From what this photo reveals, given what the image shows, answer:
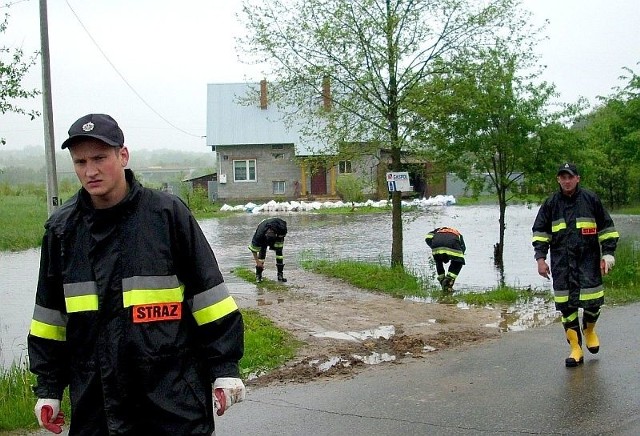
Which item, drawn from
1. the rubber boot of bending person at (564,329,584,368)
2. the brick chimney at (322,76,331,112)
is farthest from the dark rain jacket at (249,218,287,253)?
the rubber boot of bending person at (564,329,584,368)

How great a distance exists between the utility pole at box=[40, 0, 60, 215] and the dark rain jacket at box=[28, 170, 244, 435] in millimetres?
9546

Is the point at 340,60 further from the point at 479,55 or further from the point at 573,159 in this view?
the point at 573,159

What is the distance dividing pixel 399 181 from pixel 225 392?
12.1 m

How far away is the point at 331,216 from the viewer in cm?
3997

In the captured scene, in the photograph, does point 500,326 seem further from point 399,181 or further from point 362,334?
point 399,181

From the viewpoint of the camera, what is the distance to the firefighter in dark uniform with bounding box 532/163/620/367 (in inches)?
300

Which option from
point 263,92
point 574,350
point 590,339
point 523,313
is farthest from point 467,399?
point 263,92

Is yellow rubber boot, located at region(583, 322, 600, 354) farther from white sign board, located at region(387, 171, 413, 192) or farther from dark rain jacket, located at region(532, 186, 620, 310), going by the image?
white sign board, located at region(387, 171, 413, 192)

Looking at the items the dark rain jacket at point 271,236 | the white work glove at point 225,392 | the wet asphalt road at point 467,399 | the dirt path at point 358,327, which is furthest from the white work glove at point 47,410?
the dark rain jacket at point 271,236

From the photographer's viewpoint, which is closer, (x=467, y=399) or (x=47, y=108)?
(x=467, y=399)

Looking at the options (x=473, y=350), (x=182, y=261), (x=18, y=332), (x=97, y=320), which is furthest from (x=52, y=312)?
(x=18, y=332)

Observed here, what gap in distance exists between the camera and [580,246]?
25.0ft

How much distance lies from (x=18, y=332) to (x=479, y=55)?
9490 millimetres

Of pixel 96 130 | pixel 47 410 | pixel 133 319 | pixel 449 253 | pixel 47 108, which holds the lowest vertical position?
pixel 449 253
